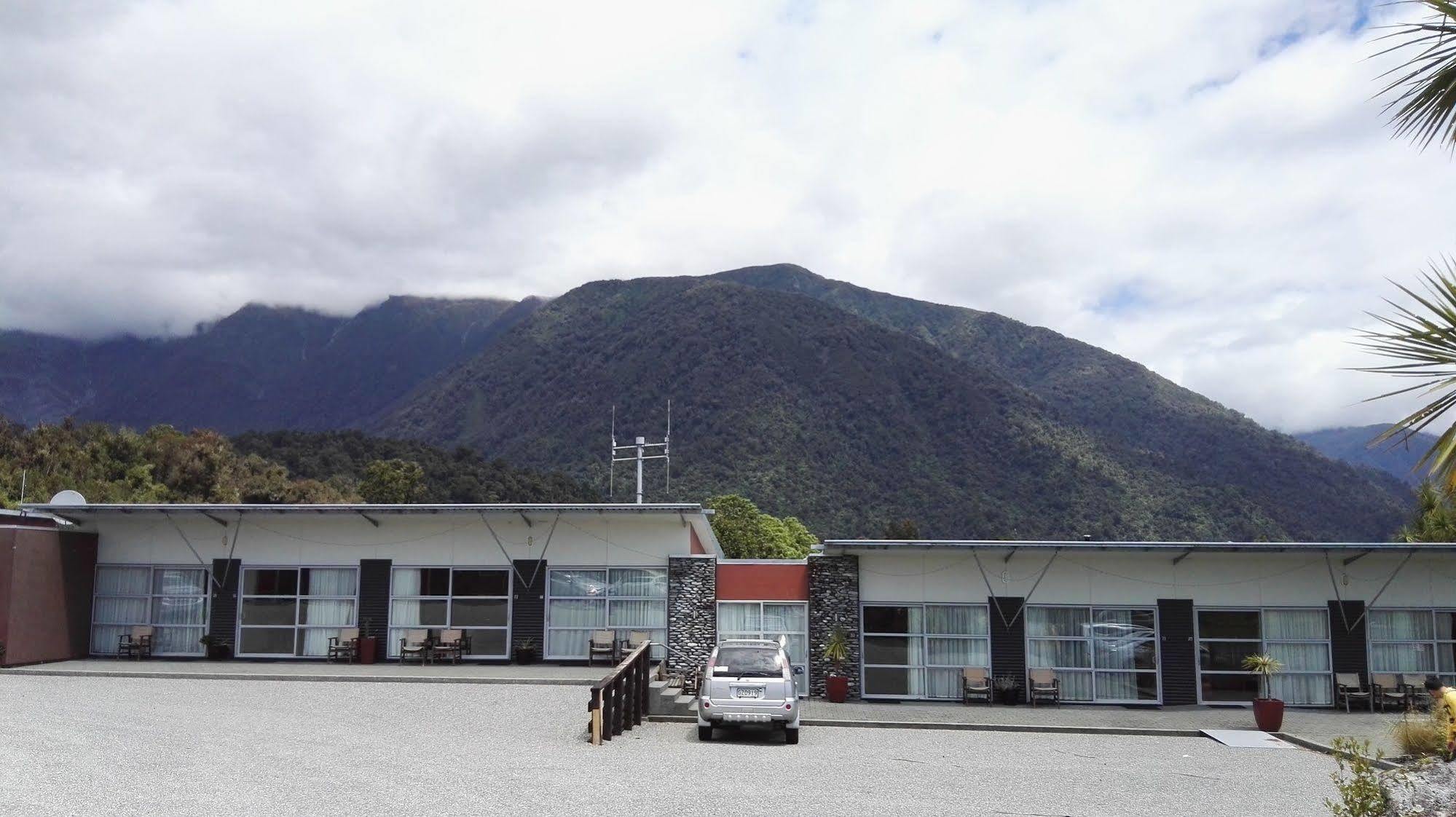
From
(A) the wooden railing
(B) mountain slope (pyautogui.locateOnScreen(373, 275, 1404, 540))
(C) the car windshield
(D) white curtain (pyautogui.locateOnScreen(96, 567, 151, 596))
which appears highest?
(B) mountain slope (pyautogui.locateOnScreen(373, 275, 1404, 540))

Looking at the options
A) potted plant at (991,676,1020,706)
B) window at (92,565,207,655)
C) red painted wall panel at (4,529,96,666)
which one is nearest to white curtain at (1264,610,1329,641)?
potted plant at (991,676,1020,706)

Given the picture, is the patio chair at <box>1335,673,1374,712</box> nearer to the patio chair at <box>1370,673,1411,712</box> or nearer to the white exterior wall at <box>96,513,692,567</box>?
the patio chair at <box>1370,673,1411,712</box>

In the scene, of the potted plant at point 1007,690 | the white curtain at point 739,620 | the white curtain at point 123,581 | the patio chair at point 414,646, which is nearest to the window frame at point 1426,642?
the potted plant at point 1007,690

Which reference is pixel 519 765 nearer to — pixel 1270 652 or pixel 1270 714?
pixel 1270 714

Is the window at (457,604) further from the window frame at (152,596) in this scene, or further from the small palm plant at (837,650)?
the small palm plant at (837,650)

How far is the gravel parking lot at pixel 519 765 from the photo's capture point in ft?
33.6

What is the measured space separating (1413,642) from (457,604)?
19.8 metres

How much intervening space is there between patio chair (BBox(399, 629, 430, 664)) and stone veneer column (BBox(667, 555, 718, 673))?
17.1 feet

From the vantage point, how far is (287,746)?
12.9 m

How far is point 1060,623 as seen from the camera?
73.9 ft

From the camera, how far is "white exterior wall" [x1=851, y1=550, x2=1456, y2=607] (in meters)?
22.2

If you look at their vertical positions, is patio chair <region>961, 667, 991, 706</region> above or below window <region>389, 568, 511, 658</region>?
below

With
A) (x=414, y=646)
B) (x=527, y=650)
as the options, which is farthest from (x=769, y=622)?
(x=414, y=646)

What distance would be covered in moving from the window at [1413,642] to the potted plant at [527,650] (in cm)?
1709
